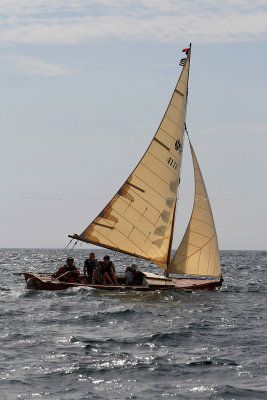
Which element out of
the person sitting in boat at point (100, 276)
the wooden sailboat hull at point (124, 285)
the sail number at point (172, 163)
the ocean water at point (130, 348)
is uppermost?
the sail number at point (172, 163)

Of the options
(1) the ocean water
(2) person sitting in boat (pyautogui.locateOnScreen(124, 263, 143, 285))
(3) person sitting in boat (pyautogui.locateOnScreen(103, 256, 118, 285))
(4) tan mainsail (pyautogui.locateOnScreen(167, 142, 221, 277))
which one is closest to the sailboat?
(4) tan mainsail (pyautogui.locateOnScreen(167, 142, 221, 277))

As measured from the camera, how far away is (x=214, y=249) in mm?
28094

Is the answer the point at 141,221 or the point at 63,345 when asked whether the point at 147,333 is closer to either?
the point at 63,345

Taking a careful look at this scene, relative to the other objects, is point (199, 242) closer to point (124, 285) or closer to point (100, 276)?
point (124, 285)

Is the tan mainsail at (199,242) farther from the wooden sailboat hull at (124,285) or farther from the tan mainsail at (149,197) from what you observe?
the tan mainsail at (149,197)

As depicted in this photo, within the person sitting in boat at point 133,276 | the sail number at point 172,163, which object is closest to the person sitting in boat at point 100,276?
the person sitting in boat at point 133,276

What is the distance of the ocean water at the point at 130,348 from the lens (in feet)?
42.8

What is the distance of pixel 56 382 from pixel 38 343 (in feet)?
11.7

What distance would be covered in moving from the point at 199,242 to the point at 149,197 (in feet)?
8.41

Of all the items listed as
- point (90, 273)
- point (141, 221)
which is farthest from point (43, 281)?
point (141, 221)

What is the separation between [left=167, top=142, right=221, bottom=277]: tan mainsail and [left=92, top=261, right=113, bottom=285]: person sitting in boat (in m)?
2.70

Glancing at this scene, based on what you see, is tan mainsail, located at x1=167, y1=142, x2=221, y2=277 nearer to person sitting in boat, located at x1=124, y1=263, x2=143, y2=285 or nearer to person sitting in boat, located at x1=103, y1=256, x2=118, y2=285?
person sitting in boat, located at x1=124, y1=263, x2=143, y2=285

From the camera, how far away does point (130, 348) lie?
16422mm

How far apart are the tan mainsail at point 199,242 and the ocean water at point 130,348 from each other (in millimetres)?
2010
